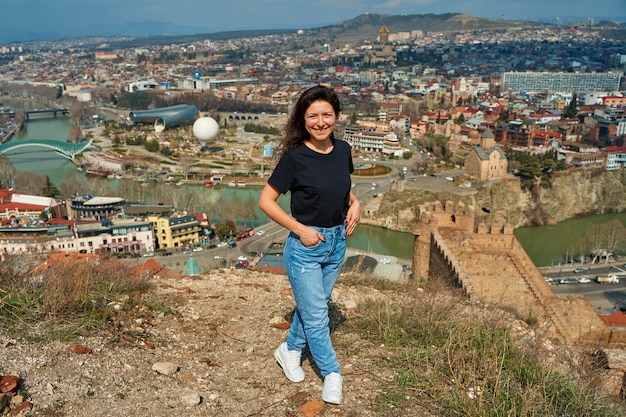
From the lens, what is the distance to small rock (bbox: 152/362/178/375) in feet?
4.51

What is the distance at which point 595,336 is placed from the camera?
3.07 meters

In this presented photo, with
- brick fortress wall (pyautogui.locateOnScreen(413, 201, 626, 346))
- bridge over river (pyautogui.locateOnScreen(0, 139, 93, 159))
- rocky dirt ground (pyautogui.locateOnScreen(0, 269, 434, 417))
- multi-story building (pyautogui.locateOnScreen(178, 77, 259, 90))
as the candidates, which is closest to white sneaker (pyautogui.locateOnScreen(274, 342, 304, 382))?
rocky dirt ground (pyautogui.locateOnScreen(0, 269, 434, 417))

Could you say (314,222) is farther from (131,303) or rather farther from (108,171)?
(108,171)

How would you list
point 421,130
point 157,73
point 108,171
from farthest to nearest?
point 157,73 → point 421,130 → point 108,171

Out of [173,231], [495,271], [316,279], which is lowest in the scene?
[173,231]

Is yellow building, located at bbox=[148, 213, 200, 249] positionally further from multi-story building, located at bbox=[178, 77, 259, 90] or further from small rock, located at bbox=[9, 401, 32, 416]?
multi-story building, located at bbox=[178, 77, 259, 90]

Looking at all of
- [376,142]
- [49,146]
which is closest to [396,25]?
[376,142]

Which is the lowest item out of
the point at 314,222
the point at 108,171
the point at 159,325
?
the point at 108,171

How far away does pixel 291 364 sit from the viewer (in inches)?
54.0

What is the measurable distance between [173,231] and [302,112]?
10.2 m

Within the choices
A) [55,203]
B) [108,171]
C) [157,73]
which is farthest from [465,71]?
[55,203]

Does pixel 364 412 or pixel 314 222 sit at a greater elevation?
pixel 314 222

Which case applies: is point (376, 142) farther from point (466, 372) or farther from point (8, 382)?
point (8, 382)

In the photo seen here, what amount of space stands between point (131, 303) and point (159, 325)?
15 centimetres
